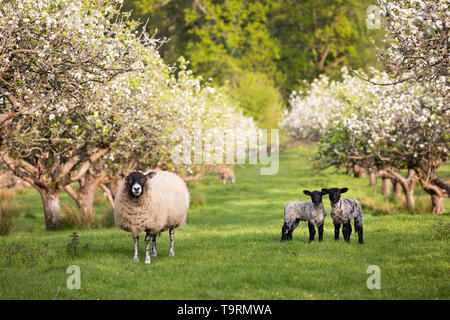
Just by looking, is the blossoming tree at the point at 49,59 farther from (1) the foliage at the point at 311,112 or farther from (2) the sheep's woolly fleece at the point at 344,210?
(1) the foliage at the point at 311,112

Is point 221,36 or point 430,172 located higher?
point 221,36

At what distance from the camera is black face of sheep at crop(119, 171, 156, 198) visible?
1172 cm

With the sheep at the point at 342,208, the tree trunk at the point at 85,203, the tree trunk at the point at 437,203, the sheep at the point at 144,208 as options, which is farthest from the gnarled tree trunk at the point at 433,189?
the tree trunk at the point at 85,203

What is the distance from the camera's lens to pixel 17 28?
36.8ft

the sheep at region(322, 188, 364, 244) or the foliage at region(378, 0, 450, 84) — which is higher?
the foliage at region(378, 0, 450, 84)

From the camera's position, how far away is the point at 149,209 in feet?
39.7

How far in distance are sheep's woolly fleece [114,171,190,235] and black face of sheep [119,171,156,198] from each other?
0.56 feet

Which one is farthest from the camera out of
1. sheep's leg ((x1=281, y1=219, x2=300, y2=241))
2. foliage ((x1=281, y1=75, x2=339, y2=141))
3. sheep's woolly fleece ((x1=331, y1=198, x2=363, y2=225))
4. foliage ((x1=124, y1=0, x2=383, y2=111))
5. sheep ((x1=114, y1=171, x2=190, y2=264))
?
foliage ((x1=124, y1=0, x2=383, y2=111))

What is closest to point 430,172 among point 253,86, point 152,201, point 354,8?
point 152,201

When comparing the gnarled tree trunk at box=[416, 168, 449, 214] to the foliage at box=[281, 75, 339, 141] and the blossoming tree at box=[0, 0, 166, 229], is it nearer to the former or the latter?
the blossoming tree at box=[0, 0, 166, 229]

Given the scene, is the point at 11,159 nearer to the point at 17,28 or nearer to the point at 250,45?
the point at 17,28

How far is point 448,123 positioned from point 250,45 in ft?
181

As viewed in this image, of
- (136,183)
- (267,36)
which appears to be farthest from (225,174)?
(267,36)

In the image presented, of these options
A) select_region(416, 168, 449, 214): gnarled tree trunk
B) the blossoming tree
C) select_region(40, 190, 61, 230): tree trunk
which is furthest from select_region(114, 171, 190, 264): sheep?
select_region(416, 168, 449, 214): gnarled tree trunk
